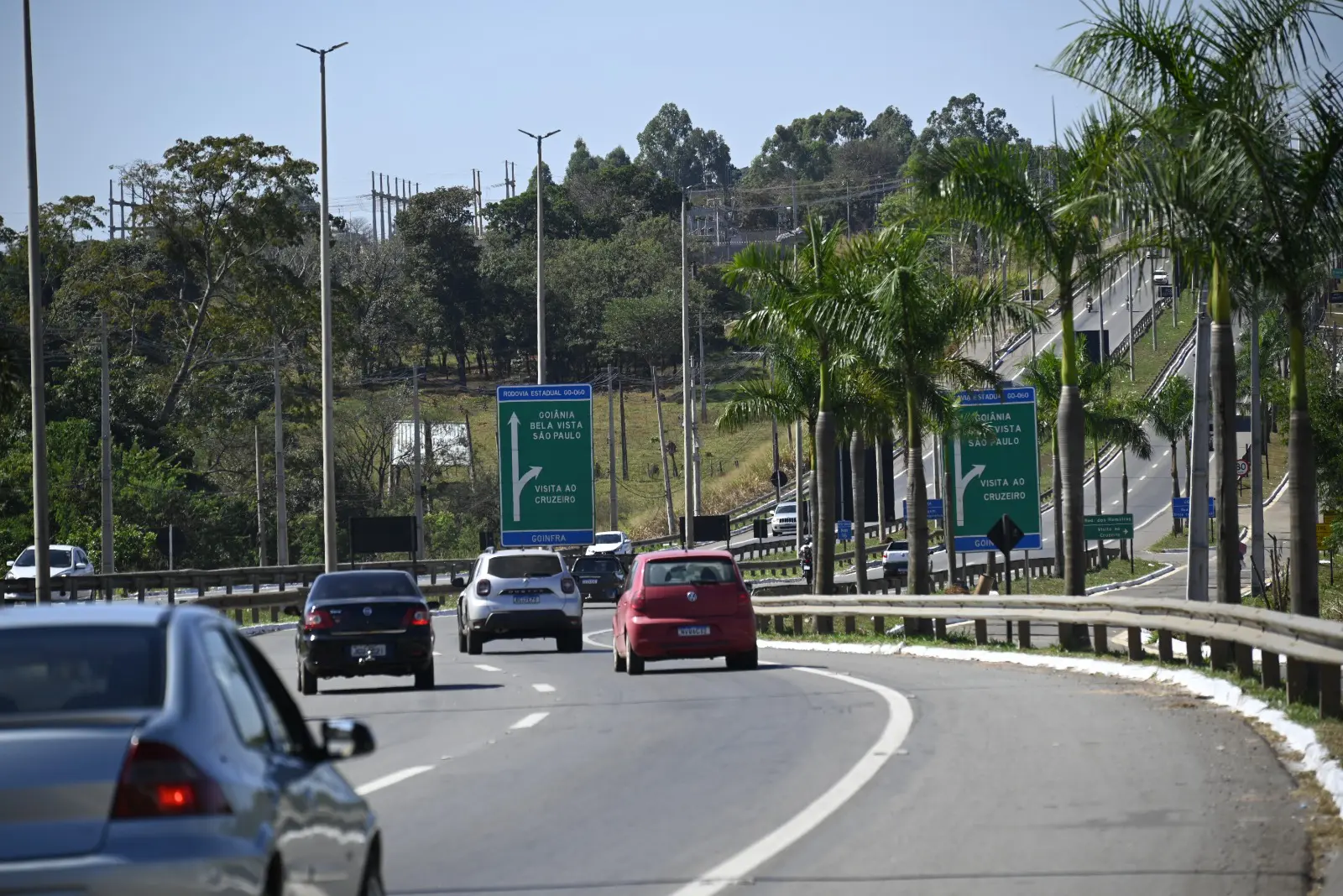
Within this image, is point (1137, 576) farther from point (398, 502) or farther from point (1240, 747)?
point (1240, 747)

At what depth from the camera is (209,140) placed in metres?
77.1

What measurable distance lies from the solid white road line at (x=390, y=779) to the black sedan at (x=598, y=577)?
4791 cm

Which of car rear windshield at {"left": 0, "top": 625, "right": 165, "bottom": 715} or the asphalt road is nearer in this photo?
car rear windshield at {"left": 0, "top": 625, "right": 165, "bottom": 715}

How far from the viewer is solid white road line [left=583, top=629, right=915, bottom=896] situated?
9.26 meters

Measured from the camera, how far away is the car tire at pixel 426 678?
80.8ft

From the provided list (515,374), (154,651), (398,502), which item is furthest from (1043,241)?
(515,374)

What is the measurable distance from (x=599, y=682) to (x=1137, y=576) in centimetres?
4834

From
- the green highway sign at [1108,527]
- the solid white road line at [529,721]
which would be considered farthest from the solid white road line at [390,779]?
the green highway sign at [1108,527]

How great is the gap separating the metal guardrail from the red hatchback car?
466 cm

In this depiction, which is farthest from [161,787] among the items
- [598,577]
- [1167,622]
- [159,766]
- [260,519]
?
[260,519]

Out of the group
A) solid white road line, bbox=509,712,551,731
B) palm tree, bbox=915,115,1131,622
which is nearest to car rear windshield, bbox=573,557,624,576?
palm tree, bbox=915,115,1131,622

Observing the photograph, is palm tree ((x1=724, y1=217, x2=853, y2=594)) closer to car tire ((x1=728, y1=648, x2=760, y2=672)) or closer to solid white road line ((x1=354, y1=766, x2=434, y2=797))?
car tire ((x1=728, y1=648, x2=760, y2=672))

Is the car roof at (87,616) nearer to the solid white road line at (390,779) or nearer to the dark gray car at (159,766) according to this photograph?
the dark gray car at (159,766)

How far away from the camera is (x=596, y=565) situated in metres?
63.4
